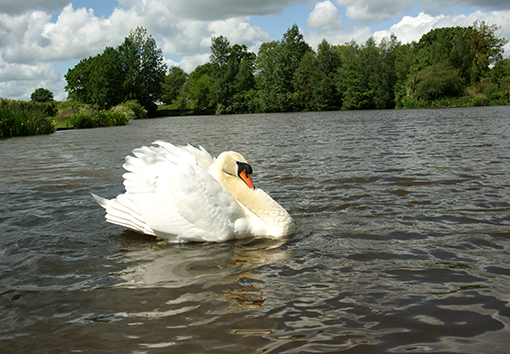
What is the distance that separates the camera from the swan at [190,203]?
446 centimetres

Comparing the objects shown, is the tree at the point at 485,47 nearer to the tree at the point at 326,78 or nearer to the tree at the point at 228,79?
the tree at the point at 326,78

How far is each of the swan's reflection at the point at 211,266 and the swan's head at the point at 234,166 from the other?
2.68ft

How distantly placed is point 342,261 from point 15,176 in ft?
28.3

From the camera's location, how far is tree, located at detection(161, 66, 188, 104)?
13325 cm

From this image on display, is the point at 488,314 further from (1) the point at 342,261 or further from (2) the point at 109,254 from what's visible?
(2) the point at 109,254

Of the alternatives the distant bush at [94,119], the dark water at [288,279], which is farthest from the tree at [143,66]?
the dark water at [288,279]

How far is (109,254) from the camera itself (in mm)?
4434

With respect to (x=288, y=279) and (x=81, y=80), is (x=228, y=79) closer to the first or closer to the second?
(x=81, y=80)

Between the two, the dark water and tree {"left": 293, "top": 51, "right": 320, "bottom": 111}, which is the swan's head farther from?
tree {"left": 293, "top": 51, "right": 320, "bottom": 111}

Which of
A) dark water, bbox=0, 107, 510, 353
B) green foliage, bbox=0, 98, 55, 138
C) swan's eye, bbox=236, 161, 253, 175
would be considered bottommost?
dark water, bbox=0, 107, 510, 353

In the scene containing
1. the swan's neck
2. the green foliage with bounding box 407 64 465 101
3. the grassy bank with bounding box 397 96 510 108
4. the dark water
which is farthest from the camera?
the green foliage with bounding box 407 64 465 101

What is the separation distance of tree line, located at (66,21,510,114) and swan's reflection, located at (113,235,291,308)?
201 ft

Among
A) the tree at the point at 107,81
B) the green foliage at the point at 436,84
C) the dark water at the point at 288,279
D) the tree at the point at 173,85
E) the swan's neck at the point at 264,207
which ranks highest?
the tree at the point at 173,85

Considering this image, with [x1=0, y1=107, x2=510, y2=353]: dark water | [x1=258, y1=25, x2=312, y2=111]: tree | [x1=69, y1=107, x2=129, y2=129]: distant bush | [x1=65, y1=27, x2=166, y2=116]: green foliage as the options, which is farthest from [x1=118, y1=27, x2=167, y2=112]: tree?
[x1=0, y1=107, x2=510, y2=353]: dark water
